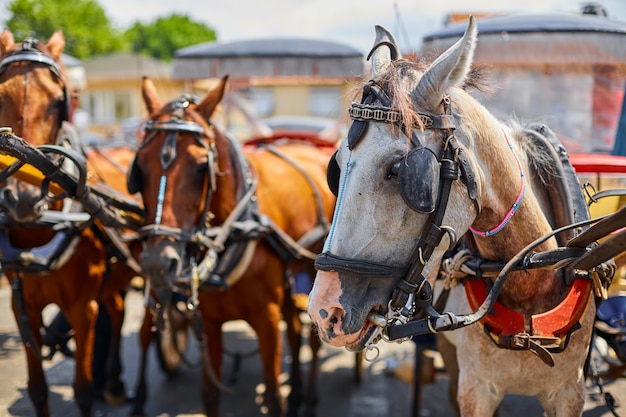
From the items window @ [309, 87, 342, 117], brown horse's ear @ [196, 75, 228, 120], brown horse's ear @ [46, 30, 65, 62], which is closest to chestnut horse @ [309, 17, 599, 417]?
brown horse's ear @ [196, 75, 228, 120]

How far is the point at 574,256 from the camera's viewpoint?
1.96m

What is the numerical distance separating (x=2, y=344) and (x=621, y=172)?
17.5 ft

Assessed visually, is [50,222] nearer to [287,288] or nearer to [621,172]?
[287,288]

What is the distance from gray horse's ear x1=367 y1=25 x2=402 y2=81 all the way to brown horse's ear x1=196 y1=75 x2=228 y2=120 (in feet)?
4.65

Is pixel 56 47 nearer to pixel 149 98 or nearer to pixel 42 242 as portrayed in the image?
pixel 149 98

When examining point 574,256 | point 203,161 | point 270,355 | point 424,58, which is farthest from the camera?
point 270,355

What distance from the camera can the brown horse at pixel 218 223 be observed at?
312 cm

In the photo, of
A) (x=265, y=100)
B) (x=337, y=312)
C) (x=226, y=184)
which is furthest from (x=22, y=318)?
(x=265, y=100)

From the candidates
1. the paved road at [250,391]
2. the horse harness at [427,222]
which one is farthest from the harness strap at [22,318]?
the horse harness at [427,222]

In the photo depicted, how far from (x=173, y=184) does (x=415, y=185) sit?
171 cm

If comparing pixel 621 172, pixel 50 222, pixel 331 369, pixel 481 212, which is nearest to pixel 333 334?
pixel 481 212

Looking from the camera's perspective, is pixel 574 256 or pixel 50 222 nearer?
pixel 574 256

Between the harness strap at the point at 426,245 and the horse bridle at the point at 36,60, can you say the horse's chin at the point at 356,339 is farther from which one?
the horse bridle at the point at 36,60

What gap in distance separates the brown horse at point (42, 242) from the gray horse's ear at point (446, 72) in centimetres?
201
